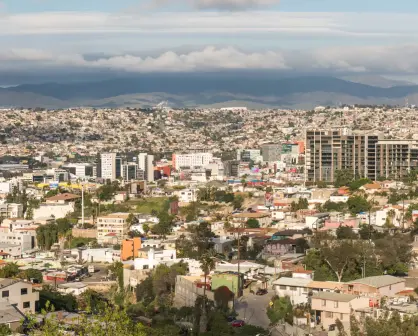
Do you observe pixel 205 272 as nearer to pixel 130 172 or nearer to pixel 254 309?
pixel 254 309

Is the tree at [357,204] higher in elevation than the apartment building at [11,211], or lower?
higher

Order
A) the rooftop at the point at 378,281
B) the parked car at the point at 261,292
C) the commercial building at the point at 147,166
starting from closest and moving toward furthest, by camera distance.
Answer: the rooftop at the point at 378,281, the parked car at the point at 261,292, the commercial building at the point at 147,166

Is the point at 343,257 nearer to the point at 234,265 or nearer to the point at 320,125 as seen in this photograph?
the point at 234,265

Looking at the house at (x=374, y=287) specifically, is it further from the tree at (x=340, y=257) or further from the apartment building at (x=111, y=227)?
the apartment building at (x=111, y=227)

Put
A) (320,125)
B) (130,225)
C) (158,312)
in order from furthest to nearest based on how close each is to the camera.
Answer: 1. (320,125)
2. (130,225)
3. (158,312)

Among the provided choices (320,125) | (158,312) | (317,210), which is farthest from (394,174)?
(320,125)

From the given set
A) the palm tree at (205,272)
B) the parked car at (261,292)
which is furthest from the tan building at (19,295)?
the parked car at (261,292)
